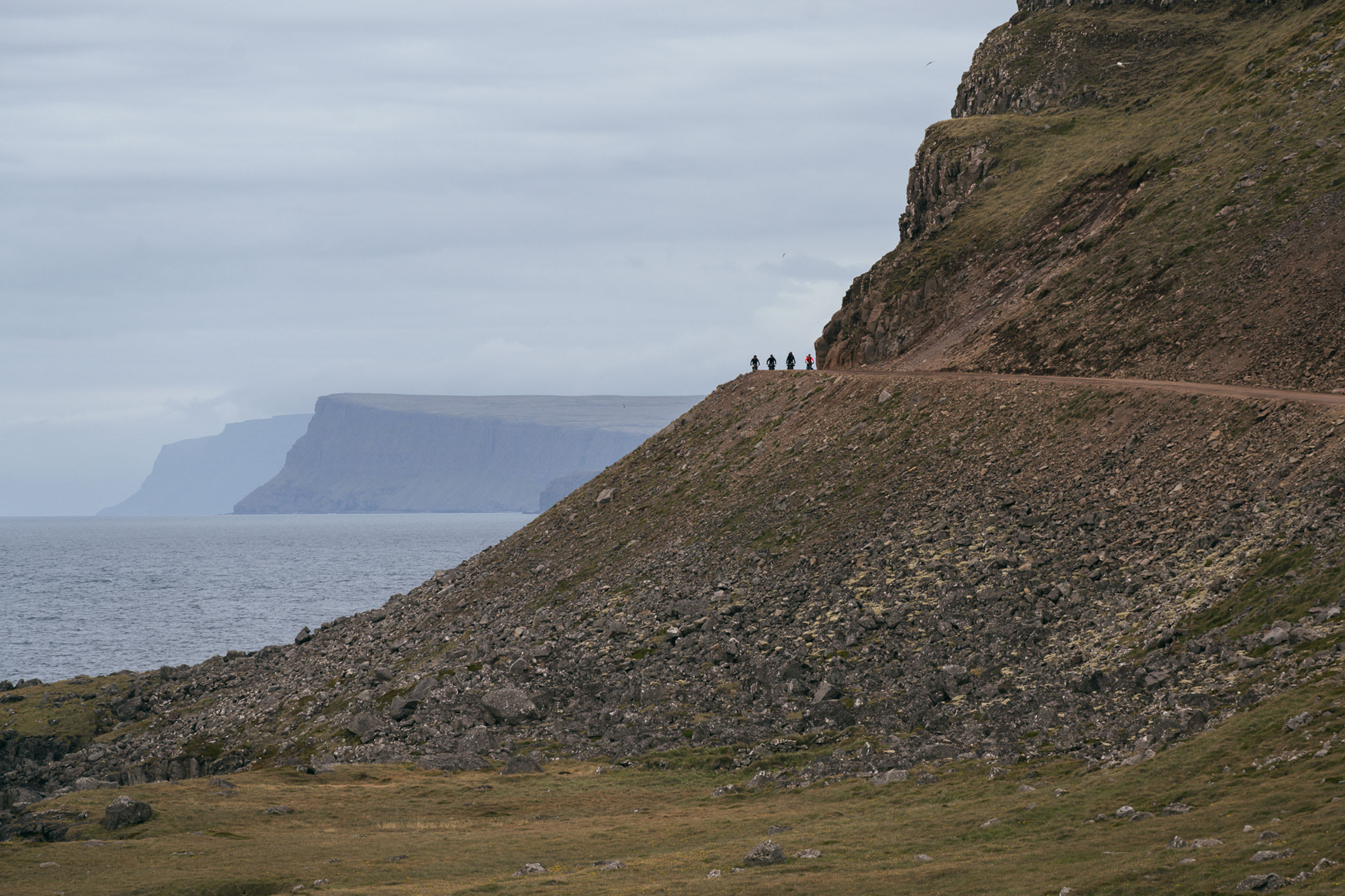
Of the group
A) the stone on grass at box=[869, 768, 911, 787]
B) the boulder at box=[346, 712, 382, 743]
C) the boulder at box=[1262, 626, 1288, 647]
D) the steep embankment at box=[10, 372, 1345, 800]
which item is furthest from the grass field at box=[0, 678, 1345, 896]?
the boulder at box=[346, 712, 382, 743]

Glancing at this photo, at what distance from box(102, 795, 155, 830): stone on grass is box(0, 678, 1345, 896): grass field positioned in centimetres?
66

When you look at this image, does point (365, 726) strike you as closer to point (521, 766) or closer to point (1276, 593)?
point (521, 766)

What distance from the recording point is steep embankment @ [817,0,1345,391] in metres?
67.9

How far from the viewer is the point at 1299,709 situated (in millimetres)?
33500

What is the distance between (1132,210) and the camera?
83.2m

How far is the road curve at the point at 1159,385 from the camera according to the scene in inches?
2184

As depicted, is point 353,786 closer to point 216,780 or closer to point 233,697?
point 216,780

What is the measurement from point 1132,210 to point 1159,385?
23688 mm

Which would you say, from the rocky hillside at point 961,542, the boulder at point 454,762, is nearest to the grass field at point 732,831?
the boulder at point 454,762

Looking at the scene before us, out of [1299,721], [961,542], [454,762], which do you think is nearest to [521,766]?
[454,762]

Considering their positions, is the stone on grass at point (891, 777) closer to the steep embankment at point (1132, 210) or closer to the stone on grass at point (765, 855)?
the stone on grass at point (765, 855)

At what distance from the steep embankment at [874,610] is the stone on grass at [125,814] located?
46.5 ft

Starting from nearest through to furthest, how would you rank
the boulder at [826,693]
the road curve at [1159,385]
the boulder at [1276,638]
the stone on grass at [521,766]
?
the boulder at [1276,638]
the boulder at [826,693]
the stone on grass at [521,766]
the road curve at [1159,385]

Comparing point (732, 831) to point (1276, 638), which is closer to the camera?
point (1276, 638)
